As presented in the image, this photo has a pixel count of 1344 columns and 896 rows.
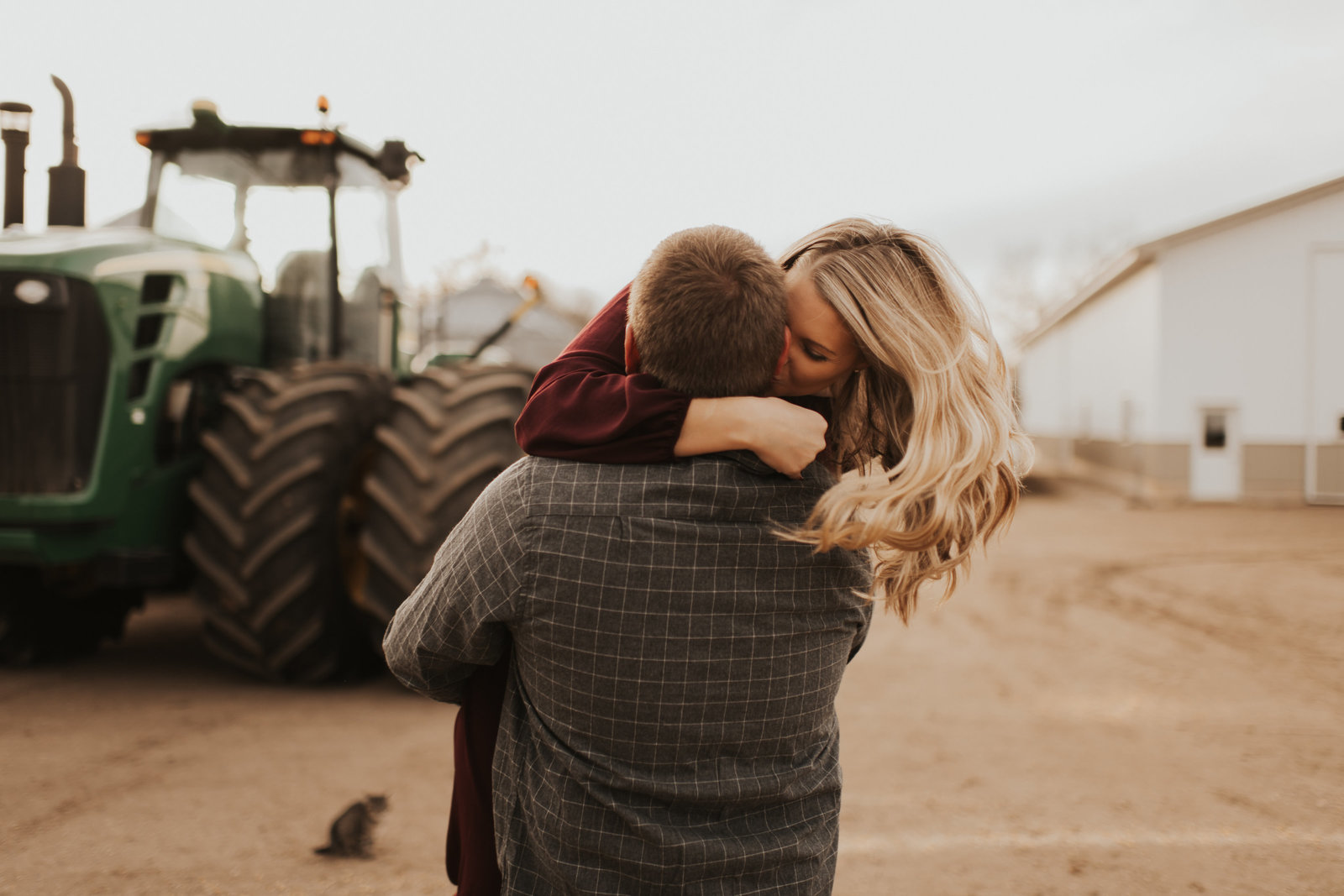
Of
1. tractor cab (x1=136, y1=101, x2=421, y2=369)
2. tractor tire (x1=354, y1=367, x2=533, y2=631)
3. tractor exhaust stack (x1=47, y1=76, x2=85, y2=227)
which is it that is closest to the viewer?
tractor tire (x1=354, y1=367, x2=533, y2=631)

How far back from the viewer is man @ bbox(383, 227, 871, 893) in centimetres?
121

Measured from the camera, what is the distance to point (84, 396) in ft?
13.5

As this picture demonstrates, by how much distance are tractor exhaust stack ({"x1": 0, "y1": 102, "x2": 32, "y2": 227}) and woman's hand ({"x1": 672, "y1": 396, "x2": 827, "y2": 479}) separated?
174 inches

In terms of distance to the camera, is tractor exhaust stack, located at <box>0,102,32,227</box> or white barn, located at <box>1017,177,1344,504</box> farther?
white barn, located at <box>1017,177,1344,504</box>

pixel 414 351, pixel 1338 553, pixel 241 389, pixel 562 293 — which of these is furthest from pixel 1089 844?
pixel 562 293

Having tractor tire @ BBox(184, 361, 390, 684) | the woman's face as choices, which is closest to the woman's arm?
the woman's face

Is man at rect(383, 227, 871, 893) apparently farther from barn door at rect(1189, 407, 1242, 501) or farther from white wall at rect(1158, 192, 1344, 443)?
barn door at rect(1189, 407, 1242, 501)


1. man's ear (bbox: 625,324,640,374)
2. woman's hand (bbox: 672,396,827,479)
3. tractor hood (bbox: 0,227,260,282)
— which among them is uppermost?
tractor hood (bbox: 0,227,260,282)

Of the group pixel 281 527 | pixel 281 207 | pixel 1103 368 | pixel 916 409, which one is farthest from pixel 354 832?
pixel 1103 368

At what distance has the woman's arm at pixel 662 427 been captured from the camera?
4.07 ft

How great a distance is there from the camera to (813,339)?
4.66 ft

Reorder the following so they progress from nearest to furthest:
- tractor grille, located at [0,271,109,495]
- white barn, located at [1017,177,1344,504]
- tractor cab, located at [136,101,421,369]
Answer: tractor grille, located at [0,271,109,495]
tractor cab, located at [136,101,421,369]
white barn, located at [1017,177,1344,504]

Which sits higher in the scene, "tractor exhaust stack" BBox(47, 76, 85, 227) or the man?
"tractor exhaust stack" BBox(47, 76, 85, 227)

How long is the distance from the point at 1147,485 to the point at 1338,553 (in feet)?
19.2
